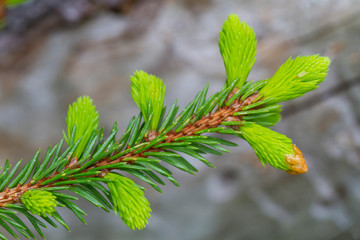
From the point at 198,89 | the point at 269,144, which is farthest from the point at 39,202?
the point at 198,89

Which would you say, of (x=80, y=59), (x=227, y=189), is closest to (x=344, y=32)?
(x=227, y=189)

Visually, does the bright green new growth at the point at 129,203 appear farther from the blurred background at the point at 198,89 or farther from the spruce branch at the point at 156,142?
the blurred background at the point at 198,89

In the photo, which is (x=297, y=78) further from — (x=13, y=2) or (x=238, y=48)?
(x=13, y=2)

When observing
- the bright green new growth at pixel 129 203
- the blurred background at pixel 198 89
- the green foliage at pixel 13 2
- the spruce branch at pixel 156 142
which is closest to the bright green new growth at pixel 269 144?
the spruce branch at pixel 156 142

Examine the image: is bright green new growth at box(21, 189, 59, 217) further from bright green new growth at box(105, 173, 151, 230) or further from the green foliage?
the green foliage

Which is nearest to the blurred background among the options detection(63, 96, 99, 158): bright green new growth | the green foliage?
the green foliage

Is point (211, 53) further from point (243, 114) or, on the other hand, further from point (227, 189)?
point (243, 114)
